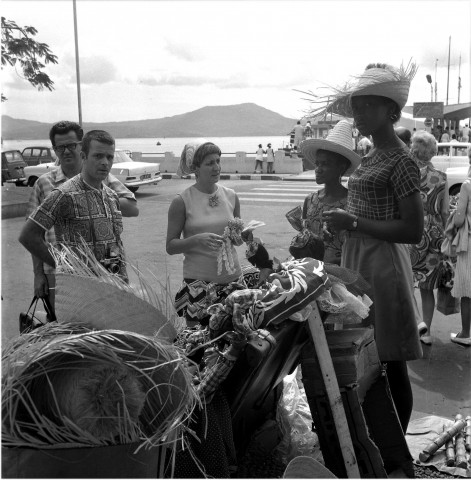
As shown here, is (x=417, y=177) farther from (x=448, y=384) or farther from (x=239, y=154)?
(x=239, y=154)

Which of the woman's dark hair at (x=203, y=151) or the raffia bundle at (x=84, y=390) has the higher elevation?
the woman's dark hair at (x=203, y=151)

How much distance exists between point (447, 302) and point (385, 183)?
3133 millimetres

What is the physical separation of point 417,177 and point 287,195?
675 inches

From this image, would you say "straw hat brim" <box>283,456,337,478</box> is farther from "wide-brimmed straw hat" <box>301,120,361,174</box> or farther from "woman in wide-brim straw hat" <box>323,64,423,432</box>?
"wide-brimmed straw hat" <box>301,120,361,174</box>

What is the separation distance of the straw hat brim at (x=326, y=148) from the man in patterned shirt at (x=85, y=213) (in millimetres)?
1131

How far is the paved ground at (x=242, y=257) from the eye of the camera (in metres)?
4.44

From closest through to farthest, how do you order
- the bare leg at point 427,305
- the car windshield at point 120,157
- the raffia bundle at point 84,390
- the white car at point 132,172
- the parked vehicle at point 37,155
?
the raffia bundle at point 84,390, the bare leg at point 427,305, the white car at point 132,172, the car windshield at point 120,157, the parked vehicle at point 37,155

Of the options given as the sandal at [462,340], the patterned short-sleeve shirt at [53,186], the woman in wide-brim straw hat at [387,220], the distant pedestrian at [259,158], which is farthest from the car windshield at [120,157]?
the woman in wide-brim straw hat at [387,220]

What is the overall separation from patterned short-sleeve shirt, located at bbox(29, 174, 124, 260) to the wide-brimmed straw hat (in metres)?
1.24

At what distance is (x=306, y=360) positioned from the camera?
254 centimetres

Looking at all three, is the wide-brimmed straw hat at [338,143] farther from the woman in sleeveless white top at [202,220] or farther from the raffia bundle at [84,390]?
the raffia bundle at [84,390]

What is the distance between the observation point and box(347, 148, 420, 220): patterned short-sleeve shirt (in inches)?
118

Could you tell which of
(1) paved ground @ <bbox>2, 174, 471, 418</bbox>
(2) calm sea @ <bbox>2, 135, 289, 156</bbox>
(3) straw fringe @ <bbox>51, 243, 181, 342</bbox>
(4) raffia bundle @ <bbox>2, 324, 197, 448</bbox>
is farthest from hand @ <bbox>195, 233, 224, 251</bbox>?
(4) raffia bundle @ <bbox>2, 324, 197, 448</bbox>

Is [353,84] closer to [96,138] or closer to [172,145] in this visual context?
[96,138]
